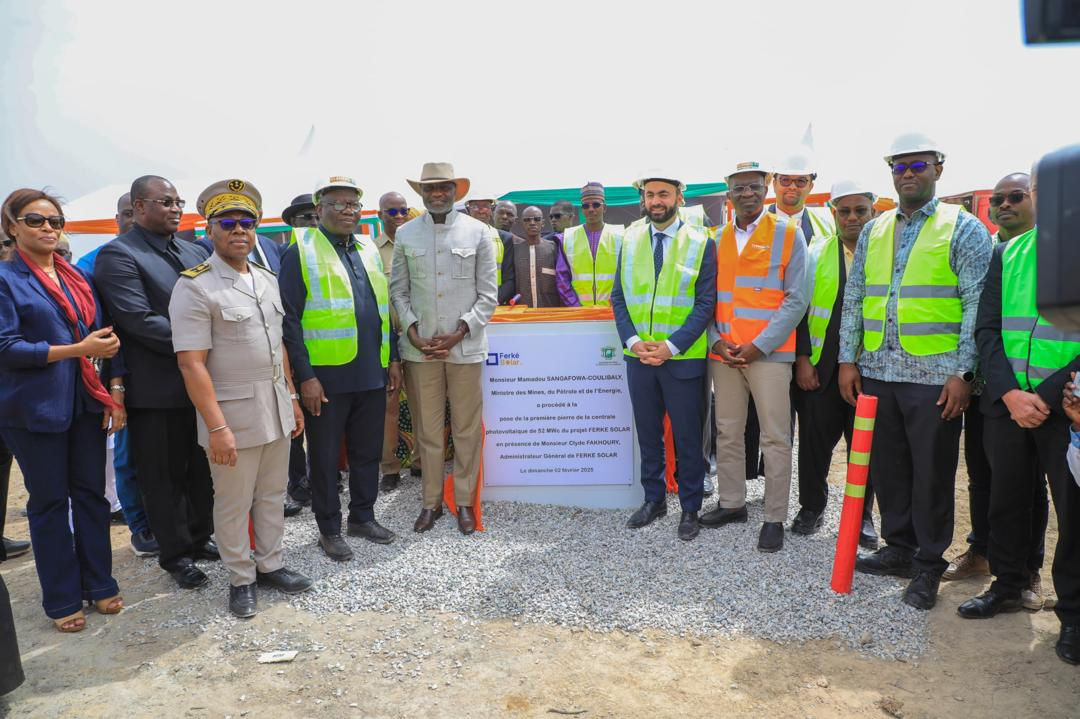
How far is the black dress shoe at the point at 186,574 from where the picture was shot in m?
4.31

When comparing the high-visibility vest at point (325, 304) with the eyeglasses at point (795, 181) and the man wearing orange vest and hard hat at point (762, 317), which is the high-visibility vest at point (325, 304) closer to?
the man wearing orange vest and hard hat at point (762, 317)

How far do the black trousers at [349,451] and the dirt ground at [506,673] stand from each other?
2.76 ft

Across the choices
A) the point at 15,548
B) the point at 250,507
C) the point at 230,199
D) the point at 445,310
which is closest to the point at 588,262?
the point at 445,310

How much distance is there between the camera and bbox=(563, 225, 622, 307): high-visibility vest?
23.9 feet

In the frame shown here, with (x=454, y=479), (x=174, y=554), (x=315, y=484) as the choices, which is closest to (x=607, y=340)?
(x=454, y=479)

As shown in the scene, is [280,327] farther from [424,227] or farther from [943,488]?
[943,488]

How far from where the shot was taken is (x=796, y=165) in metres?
5.25

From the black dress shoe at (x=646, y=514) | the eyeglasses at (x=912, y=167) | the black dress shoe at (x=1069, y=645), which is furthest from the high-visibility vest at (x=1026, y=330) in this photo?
the black dress shoe at (x=646, y=514)

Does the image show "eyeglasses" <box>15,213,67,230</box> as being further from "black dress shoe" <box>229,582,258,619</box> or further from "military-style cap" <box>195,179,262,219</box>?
"black dress shoe" <box>229,582,258,619</box>

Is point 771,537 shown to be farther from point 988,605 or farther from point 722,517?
point 988,605

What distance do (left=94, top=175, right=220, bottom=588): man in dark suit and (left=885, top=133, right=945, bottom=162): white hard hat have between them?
3.89 meters

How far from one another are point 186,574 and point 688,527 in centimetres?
303

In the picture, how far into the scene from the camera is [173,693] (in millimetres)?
3254

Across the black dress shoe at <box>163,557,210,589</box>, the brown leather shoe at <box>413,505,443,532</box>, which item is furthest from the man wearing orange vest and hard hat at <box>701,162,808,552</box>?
the black dress shoe at <box>163,557,210,589</box>
